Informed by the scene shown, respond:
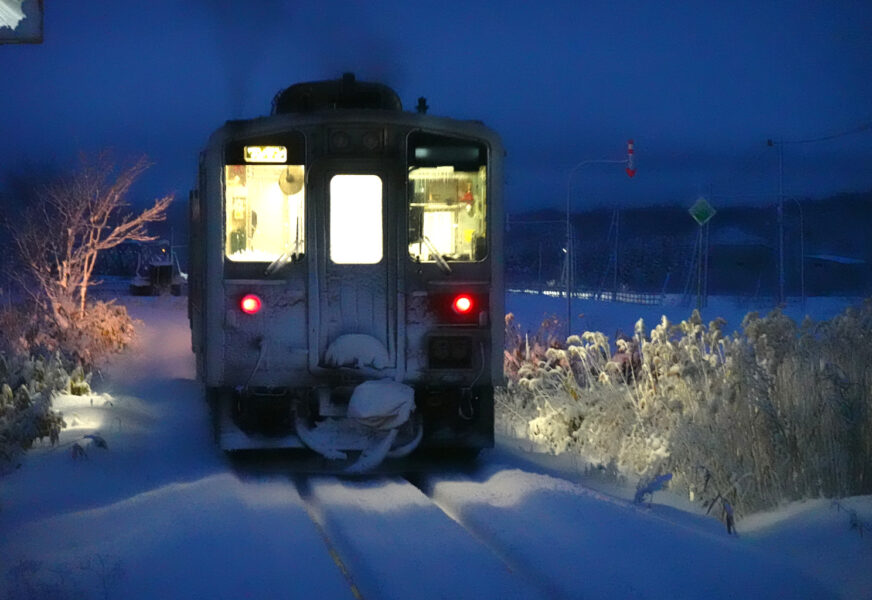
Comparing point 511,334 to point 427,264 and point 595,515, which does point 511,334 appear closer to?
point 427,264

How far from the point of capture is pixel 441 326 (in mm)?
9305

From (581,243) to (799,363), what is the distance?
341ft

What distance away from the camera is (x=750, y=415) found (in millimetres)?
7820

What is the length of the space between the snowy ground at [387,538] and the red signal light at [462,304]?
1.41 m

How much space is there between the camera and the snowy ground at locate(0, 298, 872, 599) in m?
5.59

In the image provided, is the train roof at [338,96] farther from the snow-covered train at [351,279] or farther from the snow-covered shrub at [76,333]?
the snow-covered shrub at [76,333]

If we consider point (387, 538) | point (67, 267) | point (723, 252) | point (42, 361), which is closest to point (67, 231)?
point (67, 267)

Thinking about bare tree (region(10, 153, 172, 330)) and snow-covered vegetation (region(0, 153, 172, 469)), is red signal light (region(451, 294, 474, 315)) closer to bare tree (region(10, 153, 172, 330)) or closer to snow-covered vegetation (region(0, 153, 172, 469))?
snow-covered vegetation (region(0, 153, 172, 469))

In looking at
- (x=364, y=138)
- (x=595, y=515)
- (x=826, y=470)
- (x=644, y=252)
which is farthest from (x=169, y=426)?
(x=644, y=252)

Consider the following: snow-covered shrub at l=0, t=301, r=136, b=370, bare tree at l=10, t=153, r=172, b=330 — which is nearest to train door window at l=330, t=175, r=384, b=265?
snow-covered shrub at l=0, t=301, r=136, b=370

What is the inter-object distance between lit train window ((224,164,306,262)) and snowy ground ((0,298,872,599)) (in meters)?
1.91

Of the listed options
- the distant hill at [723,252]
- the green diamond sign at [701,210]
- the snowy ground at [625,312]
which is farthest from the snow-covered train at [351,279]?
the distant hill at [723,252]

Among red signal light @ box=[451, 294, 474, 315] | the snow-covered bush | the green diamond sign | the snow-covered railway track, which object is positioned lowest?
the snow-covered railway track

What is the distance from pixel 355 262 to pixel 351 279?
0.50 ft
